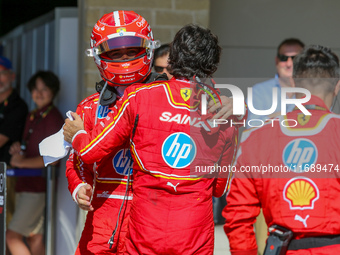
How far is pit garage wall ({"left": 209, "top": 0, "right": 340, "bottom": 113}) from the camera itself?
6277 millimetres

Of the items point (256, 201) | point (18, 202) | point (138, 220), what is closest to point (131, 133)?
point (138, 220)

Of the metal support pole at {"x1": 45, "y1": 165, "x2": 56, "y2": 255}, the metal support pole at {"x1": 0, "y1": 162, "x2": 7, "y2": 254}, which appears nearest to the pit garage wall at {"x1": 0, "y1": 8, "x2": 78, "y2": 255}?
the metal support pole at {"x1": 45, "y1": 165, "x2": 56, "y2": 255}

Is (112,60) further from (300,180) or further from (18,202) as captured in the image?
(18,202)

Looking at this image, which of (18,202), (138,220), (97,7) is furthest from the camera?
(18,202)

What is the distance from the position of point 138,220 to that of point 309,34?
398 cm

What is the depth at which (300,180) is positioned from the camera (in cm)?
308

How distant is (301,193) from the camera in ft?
10.0

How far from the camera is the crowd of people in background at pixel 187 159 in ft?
9.87

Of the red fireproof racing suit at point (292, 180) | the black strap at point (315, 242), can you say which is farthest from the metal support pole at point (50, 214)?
A: the black strap at point (315, 242)

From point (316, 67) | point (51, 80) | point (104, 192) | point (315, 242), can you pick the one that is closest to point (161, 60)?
point (51, 80)

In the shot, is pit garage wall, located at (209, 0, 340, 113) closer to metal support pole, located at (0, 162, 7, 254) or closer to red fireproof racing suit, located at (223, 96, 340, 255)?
metal support pole, located at (0, 162, 7, 254)

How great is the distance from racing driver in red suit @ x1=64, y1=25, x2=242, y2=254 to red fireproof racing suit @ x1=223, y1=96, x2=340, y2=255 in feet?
0.56

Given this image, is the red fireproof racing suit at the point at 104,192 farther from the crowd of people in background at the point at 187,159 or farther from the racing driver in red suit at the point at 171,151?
the racing driver in red suit at the point at 171,151

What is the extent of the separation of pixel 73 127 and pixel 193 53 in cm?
73
